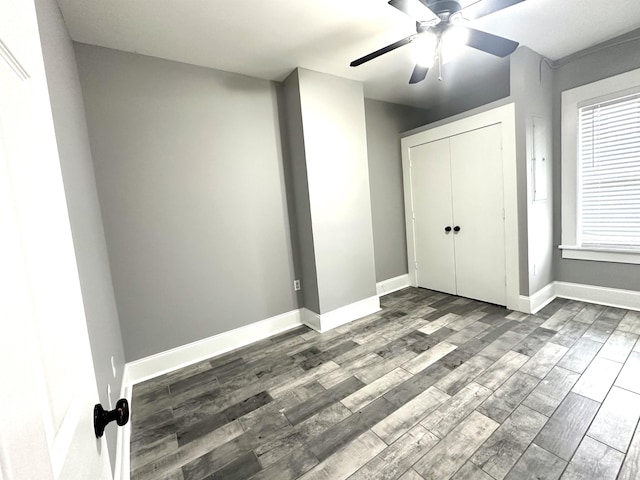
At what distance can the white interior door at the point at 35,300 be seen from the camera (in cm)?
34

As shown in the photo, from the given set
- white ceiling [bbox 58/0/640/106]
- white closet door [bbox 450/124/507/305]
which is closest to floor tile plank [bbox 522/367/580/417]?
white closet door [bbox 450/124/507/305]

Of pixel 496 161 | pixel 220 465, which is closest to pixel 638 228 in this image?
pixel 496 161

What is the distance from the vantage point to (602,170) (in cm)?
277

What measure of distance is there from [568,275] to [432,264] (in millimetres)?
1445

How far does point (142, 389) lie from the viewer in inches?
84.8

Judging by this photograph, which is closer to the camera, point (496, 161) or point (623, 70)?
point (623, 70)

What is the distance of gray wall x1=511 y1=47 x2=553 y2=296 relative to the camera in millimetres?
2658

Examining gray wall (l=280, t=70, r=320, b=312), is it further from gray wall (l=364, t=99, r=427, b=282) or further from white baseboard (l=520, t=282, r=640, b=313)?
white baseboard (l=520, t=282, r=640, b=313)

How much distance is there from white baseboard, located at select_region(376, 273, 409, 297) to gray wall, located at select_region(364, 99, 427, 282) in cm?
6

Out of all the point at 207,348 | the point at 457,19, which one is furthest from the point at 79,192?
the point at 457,19

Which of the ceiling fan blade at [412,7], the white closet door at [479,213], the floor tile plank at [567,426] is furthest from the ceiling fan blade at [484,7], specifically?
the floor tile plank at [567,426]

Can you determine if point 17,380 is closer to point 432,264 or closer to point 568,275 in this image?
point 432,264

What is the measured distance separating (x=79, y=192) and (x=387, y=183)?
11.0 feet

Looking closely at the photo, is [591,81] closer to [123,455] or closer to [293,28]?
[293,28]
